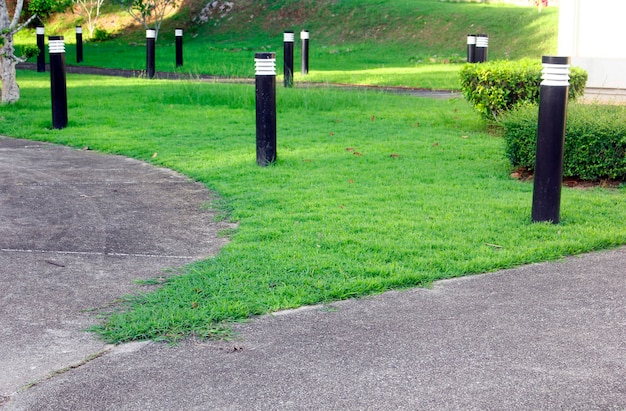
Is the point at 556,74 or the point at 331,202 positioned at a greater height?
the point at 556,74

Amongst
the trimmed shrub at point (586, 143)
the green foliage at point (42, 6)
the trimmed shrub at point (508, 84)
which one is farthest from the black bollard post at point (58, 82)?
the trimmed shrub at point (586, 143)

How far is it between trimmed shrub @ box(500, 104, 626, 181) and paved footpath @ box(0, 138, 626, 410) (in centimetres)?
232

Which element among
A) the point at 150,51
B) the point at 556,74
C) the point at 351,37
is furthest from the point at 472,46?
the point at 351,37

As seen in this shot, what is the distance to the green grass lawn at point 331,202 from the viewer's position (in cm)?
487

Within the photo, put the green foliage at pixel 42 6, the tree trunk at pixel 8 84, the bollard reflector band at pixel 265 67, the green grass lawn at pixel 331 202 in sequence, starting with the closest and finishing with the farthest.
Answer: 1. the green grass lawn at pixel 331 202
2. the bollard reflector band at pixel 265 67
3. the green foliage at pixel 42 6
4. the tree trunk at pixel 8 84

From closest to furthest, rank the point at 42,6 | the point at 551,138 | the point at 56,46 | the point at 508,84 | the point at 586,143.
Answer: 1. the point at 551,138
2. the point at 586,143
3. the point at 508,84
4. the point at 56,46
5. the point at 42,6

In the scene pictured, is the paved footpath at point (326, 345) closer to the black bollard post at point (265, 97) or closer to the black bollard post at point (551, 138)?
the black bollard post at point (551, 138)

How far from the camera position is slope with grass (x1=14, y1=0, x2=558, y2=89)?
73.5ft

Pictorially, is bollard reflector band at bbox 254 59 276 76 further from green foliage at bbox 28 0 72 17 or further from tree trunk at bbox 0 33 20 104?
tree trunk at bbox 0 33 20 104

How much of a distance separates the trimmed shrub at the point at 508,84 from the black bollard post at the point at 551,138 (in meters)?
4.17

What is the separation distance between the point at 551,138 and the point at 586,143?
67.3 inches

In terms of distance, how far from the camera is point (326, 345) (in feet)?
13.4

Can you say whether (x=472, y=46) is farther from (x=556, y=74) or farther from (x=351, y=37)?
(x=351, y=37)

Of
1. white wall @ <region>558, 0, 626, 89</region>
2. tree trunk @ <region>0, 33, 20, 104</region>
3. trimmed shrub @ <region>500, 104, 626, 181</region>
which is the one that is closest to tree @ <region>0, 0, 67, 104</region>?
tree trunk @ <region>0, 33, 20, 104</region>
